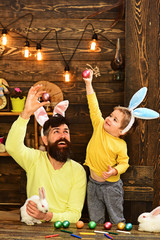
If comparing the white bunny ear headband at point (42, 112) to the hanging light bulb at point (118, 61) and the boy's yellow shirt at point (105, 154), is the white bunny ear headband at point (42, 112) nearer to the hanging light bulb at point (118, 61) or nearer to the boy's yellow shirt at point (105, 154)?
the boy's yellow shirt at point (105, 154)

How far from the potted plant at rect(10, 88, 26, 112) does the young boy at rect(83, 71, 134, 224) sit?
4.95 feet

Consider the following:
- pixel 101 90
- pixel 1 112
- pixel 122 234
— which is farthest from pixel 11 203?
pixel 122 234

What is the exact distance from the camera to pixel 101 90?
12.3 ft

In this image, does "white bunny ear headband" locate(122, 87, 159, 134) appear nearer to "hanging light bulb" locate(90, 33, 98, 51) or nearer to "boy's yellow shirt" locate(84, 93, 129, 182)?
"boy's yellow shirt" locate(84, 93, 129, 182)

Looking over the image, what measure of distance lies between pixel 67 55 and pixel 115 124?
1.74 m

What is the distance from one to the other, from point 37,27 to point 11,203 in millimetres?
2161

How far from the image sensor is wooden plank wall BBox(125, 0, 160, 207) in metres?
2.79

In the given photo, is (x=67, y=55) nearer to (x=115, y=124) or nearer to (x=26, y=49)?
(x=26, y=49)

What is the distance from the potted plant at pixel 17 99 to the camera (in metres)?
3.53

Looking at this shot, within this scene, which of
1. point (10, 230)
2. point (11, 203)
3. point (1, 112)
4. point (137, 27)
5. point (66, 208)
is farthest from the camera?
point (11, 203)

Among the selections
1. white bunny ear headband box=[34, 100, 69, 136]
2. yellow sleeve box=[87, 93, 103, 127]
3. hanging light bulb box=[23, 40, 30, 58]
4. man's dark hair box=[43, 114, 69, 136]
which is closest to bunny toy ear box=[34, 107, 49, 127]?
white bunny ear headband box=[34, 100, 69, 136]

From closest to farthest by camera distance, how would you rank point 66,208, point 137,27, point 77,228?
point 77,228 < point 66,208 < point 137,27

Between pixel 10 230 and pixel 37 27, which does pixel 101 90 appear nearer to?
pixel 37 27

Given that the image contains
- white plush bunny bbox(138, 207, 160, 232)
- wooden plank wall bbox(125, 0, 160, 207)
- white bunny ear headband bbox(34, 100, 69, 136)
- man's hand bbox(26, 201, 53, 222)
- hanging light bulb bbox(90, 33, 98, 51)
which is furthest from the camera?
hanging light bulb bbox(90, 33, 98, 51)
